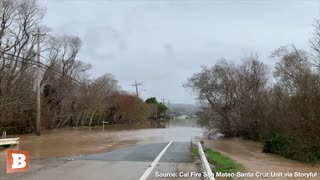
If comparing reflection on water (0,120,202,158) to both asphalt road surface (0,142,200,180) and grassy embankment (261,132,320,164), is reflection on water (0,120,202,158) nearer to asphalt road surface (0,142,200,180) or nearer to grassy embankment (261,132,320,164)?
asphalt road surface (0,142,200,180)

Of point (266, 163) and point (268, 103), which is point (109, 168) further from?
point (268, 103)

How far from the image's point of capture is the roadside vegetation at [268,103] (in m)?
22.0

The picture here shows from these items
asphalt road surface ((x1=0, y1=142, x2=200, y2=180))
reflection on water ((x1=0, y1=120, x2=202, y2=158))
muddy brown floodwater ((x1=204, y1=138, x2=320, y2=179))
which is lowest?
muddy brown floodwater ((x1=204, y1=138, x2=320, y2=179))

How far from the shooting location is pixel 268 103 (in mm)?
37188

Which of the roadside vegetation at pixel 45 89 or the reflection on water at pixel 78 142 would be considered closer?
the reflection on water at pixel 78 142

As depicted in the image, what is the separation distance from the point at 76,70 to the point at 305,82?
5922 cm

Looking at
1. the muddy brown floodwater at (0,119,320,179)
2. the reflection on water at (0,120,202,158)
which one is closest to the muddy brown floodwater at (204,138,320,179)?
the muddy brown floodwater at (0,119,320,179)

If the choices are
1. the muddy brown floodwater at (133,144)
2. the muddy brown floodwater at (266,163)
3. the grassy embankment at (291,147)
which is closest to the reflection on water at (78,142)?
the muddy brown floodwater at (133,144)

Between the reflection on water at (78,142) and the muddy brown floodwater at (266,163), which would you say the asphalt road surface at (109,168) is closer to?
the muddy brown floodwater at (266,163)

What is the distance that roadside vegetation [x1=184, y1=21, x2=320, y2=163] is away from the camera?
72.2ft

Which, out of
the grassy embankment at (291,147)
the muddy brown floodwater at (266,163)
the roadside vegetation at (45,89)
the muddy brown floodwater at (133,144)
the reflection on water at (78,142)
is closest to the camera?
the muddy brown floodwater at (266,163)

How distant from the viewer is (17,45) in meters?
48.1

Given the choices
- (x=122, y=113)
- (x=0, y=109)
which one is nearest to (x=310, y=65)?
(x=0, y=109)

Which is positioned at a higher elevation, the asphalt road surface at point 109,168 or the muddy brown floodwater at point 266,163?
the asphalt road surface at point 109,168
